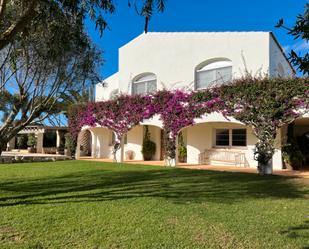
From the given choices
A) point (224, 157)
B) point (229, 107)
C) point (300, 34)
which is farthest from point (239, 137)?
point (300, 34)

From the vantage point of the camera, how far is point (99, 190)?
10.1 meters

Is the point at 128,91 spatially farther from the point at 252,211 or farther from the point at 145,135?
the point at 252,211

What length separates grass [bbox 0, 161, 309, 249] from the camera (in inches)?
215

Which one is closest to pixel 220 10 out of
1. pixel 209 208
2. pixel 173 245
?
pixel 209 208

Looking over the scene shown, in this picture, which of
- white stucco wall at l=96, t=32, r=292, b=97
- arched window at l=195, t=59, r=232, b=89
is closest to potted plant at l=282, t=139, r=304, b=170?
white stucco wall at l=96, t=32, r=292, b=97

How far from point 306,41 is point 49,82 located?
8803 millimetres

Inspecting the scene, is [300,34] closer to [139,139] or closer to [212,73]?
[212,73]

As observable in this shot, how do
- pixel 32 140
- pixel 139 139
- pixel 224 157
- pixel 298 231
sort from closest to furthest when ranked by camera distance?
pixel 298 231, pixel 224 157, pixel 139 139, pixel 32 140

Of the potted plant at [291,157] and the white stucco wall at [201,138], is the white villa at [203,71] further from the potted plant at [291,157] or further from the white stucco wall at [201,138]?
the potted plant at [291,157]

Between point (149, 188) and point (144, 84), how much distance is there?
12.3 metres

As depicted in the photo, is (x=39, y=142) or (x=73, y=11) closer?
(x=73, y=11)

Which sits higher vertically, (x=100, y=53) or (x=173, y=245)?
(x=100, y=53)

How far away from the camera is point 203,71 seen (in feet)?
62.7

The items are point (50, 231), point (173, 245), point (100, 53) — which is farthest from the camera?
point (100, 53)
